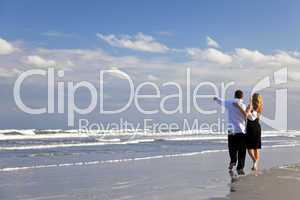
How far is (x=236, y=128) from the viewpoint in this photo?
10.9 metres

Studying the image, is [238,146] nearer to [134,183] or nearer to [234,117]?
[234,117]

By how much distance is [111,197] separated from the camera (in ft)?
28.1

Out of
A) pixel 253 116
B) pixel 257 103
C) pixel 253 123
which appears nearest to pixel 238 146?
pixel 253 123

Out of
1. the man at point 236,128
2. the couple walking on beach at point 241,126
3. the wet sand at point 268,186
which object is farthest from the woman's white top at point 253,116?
the wet sand at point 268,186

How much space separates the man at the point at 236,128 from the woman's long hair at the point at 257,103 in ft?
0.89

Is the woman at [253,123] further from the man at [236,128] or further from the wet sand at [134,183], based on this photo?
the wet sand at [134,183]

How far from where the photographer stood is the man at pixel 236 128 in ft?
35.8

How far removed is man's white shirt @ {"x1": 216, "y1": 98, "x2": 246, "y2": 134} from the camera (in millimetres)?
10883

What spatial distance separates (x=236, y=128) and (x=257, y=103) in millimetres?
712

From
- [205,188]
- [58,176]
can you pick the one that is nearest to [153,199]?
[205,188]

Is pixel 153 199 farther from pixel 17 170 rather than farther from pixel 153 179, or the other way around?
pixel 17 170

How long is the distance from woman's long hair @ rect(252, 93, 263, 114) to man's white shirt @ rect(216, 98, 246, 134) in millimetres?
271

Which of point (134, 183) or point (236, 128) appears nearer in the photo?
point (134, 183)

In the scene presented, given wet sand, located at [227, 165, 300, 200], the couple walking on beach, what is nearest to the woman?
the couple walking on beach
